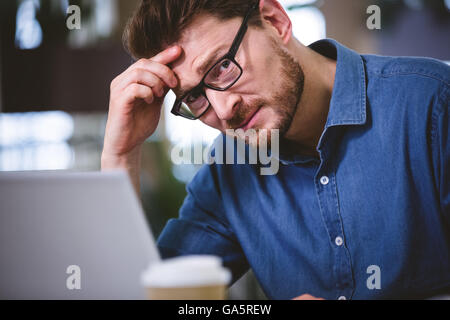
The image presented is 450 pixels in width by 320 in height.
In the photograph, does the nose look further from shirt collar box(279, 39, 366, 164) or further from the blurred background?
the blurred background

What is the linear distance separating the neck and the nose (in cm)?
21

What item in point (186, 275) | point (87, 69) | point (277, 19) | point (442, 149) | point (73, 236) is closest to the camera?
point (186, 275)

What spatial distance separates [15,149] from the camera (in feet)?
13.3

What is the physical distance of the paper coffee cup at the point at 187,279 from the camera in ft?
1.73

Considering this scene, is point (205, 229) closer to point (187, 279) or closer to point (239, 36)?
point (239, 36)

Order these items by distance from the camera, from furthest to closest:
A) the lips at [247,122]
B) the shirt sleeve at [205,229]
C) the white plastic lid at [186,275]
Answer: the shirt sleeve at [205,229]
the lips at [247,122]
the white plastic lid at [186,275]

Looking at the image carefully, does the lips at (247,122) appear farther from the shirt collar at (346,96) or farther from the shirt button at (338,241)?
the shirt button at (338,241)

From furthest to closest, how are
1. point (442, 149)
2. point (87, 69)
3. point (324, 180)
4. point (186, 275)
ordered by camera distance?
point (87, 69)
point (324, 180)
point (442, 149)
point (186, 275)

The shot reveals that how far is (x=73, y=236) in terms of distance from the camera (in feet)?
2.09

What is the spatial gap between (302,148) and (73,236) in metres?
0.79

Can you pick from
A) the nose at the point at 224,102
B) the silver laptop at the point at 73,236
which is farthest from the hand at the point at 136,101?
the silver laptop at the point at 73,236

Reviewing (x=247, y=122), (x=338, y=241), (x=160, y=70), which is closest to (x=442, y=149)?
(x=338, y=241)

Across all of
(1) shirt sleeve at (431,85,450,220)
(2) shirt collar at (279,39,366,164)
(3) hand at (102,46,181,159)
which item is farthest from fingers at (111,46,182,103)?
(1) shirt sleeve at (431,85,450,220)

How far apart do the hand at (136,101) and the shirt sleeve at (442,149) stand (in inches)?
25.1
